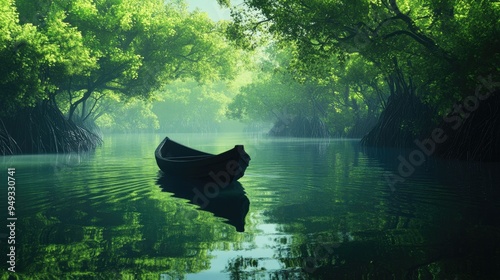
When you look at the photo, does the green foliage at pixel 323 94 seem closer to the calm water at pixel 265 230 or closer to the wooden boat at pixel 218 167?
the wooden boat at pixel 218 167

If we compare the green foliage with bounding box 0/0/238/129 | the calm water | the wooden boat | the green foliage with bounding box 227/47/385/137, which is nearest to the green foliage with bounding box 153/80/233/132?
the green foliage with bounding box 227/47/385/137

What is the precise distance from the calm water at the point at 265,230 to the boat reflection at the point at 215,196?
0.05 meters

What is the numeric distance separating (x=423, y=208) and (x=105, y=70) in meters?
34.1

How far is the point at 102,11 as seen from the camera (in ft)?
118

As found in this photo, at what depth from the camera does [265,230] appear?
796cm

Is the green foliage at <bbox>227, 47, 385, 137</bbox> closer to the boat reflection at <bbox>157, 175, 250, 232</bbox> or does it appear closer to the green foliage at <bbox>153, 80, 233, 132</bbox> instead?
the boat reflection at <bbox>157, 175, 250, 232</bbox>

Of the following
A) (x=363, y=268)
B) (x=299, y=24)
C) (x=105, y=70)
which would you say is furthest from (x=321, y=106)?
(x=363, y=268)

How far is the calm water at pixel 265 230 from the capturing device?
581cm

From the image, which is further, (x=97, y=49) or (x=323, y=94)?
(x=323, y=94)

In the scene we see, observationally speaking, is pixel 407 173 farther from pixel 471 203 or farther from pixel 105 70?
pixel 105 70

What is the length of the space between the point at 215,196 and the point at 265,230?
13.9 feet

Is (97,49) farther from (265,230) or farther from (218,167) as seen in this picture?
(265,230)

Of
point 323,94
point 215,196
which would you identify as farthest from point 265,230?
point 323,94

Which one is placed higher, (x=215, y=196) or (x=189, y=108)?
(x=189, y=108)
